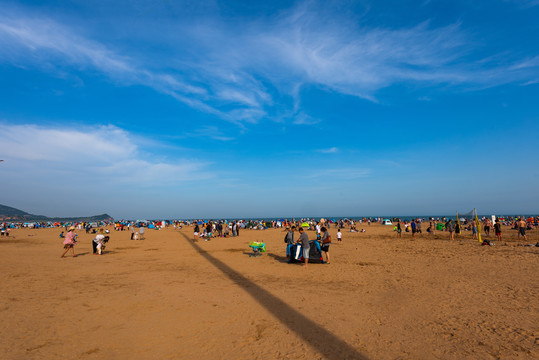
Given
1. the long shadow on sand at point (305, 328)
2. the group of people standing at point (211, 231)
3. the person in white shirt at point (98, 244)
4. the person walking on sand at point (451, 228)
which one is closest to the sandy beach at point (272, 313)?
the long shadow on sand at point (305, 328)

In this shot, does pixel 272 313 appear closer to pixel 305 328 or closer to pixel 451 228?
pixel 305 328

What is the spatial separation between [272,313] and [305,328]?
1.04m

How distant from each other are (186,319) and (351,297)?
4121 millimetres

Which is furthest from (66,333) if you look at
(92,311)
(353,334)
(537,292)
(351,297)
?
(537,292)

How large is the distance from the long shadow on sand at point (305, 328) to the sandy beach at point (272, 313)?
0.08ft

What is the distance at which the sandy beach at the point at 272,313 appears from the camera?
4500 mm

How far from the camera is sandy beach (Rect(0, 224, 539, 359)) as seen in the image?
4500 millimetres

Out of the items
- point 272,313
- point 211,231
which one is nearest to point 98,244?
point 211,231

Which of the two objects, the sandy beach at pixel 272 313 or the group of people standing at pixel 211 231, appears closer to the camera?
the sandy beach at pixel 272 313

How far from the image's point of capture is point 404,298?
729 cm

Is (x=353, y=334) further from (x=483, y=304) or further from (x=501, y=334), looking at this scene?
(x=483, y=304)

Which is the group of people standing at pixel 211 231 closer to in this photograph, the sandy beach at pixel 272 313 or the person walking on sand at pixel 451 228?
the sandy beach at pixel 272 313

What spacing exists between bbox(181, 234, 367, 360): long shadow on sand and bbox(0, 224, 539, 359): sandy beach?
0.02 metres

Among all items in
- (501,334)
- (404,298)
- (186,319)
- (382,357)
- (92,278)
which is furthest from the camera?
(92,278)
